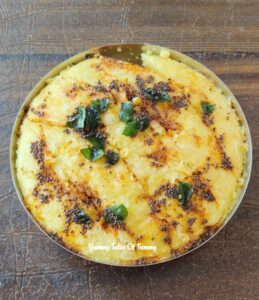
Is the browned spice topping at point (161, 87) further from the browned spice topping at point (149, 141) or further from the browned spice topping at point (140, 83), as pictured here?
the browned spice topping at point (149, 141)

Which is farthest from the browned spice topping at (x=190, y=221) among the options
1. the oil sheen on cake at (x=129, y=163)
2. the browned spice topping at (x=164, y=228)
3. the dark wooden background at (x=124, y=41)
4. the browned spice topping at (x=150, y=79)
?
the browned spice topping at (x=150, y=79)

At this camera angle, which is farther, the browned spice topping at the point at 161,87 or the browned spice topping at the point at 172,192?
the browned spice topping at the point at 161,87

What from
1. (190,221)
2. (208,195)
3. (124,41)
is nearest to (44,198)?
(190,221)

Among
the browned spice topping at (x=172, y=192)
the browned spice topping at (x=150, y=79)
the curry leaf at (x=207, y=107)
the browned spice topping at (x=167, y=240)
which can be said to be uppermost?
the browned spice topping at (x=150, y=79)

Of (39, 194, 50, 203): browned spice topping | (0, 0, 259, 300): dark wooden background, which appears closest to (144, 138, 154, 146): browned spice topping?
(39, 194, 50, 203): browned spice topping

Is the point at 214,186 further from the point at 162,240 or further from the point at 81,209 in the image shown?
the point at 81,209

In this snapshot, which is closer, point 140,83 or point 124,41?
point 140,83

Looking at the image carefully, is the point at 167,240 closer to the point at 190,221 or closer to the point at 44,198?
the point at 190,221
